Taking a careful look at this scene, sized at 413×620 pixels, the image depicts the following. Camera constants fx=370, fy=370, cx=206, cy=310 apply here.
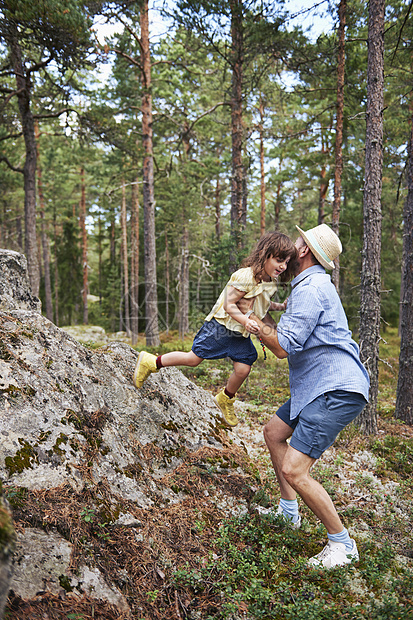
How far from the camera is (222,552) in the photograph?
291 centimetres

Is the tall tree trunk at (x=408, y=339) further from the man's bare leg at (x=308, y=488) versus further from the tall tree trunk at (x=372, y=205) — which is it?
the man's bare leg at (x=308, y=488)

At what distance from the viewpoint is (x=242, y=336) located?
3.76 meters

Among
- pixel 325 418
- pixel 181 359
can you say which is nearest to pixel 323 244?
pixel 325 418

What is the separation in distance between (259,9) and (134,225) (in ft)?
52.0

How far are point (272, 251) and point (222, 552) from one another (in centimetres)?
250

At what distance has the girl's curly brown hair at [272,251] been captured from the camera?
327 cm

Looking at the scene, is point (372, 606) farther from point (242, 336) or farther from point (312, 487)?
point (242, 336)

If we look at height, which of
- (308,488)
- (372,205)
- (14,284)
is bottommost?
(308,488)

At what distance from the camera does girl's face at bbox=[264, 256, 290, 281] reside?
3297 millimetres

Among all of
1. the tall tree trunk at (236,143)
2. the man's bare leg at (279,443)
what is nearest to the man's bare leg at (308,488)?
the man's bare leg at (279,443)

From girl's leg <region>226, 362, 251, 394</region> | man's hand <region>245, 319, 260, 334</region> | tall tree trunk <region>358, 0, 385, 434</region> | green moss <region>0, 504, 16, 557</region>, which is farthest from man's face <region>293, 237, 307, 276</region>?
tall tree trunk <region>358, 0, 385, 434</region>

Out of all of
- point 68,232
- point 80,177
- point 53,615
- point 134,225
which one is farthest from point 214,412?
point 68,232

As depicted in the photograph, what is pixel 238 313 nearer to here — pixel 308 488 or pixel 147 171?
pixel 308 488

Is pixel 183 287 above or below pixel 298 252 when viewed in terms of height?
below
